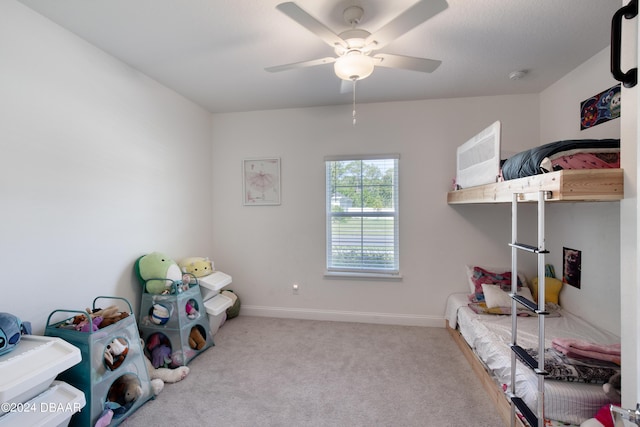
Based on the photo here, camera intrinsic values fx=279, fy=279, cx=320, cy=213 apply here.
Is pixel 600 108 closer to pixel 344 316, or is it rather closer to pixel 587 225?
pixel 587 225

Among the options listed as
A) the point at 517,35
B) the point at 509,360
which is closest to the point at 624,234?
the point at 509,360

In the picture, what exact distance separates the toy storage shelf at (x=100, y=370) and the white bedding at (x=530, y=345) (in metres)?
2.49

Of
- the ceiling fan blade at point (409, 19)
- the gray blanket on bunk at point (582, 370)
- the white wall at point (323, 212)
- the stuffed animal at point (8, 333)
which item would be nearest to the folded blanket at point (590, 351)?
the gray blanket on bunk at point (582, 370)

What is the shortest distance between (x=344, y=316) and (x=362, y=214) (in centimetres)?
127

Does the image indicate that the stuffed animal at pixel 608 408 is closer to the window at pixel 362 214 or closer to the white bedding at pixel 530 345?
the white bedding at pixel 530 345

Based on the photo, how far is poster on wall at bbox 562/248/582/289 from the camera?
253cm

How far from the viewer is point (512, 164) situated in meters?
1.83

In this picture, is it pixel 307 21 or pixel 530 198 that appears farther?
pixel 530 198

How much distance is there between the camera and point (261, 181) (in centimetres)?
361

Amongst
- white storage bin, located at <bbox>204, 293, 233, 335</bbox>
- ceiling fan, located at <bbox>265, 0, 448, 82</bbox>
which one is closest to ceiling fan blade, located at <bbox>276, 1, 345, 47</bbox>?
ceiling fan, located at <bbox>265, 0, 448, 82</bbox>

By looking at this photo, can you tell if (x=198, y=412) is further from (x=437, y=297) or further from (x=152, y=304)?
(x=437, y=297)

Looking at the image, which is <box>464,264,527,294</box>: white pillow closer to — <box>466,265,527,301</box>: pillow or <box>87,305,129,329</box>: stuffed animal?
<box>466,265,527,301</box>: pillow

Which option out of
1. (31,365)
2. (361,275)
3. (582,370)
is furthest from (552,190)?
(31,365)

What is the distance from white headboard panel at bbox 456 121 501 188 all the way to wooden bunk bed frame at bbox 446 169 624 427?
0.31 ft
